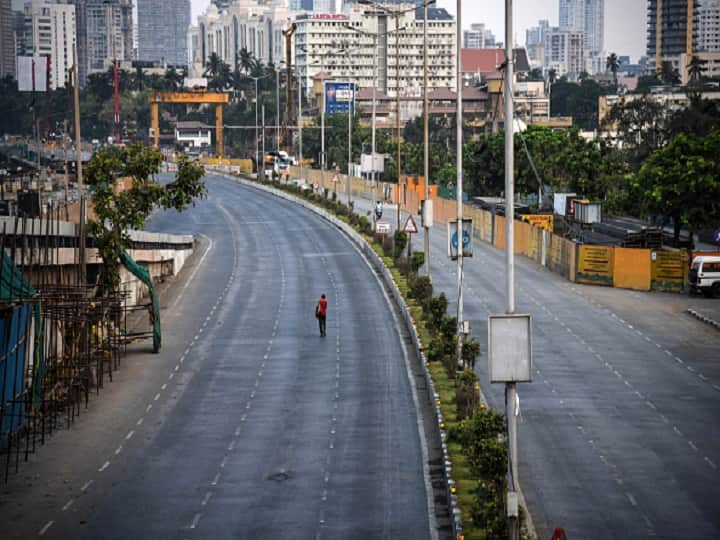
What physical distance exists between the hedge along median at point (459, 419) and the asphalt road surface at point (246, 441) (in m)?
0.88

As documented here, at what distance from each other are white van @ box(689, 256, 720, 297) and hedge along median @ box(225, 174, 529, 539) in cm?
1275

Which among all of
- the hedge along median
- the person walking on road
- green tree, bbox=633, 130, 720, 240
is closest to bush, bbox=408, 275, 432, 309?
the hedge along median

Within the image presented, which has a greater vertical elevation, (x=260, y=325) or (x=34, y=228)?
(x=34, y=228)

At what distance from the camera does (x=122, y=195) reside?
166ft

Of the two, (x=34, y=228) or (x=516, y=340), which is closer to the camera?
(x=516, y=340)

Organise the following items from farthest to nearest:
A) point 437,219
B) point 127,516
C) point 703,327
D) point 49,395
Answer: point 437,219, point 703,327, point 49,395, point 127,516

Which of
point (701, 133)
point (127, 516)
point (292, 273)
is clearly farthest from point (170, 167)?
point (127, 516)

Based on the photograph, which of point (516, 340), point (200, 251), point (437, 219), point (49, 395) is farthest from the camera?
point (437, 219)

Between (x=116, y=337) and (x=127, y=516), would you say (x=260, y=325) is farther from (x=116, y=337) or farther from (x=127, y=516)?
(x=127, y=516)

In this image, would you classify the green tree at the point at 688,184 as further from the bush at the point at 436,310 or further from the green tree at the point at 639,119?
the green tree at the point at 639,119

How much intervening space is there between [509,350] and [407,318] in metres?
29.7

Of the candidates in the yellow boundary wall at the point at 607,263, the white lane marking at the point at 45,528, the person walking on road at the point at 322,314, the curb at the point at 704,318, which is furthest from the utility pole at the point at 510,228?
the yellow boundary wall at the point at 607,263

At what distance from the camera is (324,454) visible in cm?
3334

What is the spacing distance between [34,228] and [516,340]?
21.0 meters
